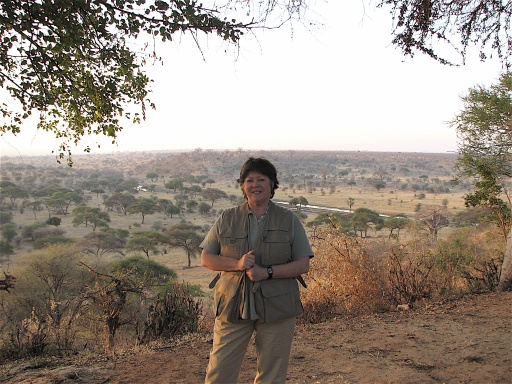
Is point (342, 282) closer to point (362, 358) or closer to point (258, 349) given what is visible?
point (362, 358)

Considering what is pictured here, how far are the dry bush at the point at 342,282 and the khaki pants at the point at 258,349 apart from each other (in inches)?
108

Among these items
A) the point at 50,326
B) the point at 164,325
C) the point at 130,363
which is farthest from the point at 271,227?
the point at 50,326

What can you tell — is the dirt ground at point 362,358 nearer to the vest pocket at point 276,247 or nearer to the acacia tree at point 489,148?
the vest pocket at point 276,247

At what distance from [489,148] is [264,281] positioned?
823 centimetres

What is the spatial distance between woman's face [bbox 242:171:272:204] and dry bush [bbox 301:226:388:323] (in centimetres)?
301

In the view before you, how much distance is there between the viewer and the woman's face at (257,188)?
239 centimetres

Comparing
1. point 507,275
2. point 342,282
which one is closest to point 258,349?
point 342,282

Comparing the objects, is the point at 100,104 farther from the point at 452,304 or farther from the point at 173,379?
the point at 452,304

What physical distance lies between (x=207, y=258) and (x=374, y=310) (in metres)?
3.59

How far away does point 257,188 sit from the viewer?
239 centimetres

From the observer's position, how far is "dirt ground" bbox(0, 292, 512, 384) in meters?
3.24

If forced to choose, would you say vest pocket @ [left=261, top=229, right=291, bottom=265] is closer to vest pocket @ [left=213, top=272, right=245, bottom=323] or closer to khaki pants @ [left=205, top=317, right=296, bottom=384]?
vest pocket @ [left=213, top=272, right=245, bottom=323]

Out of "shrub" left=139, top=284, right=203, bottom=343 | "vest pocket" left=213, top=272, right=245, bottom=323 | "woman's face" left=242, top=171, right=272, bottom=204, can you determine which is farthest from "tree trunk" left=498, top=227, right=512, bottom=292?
"vest pocket" left=213, top=272, right=245, bottom=323

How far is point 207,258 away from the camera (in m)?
2.38
